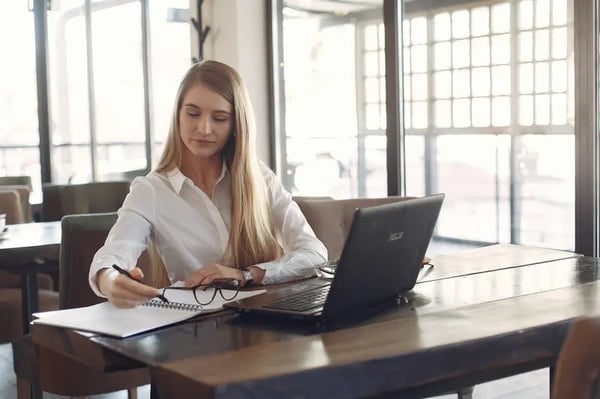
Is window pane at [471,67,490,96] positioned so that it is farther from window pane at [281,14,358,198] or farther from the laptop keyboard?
the laptop keyboard

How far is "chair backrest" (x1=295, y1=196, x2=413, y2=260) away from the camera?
2850mm

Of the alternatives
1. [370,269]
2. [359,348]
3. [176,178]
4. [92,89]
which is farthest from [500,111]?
[92,89]

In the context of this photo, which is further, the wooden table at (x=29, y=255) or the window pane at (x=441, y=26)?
the window pane at (x=441, y=26)

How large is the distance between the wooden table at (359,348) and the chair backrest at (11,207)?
2.41m

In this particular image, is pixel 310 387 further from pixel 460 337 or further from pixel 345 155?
pixel 345 155

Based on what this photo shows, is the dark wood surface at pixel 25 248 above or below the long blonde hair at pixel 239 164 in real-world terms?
below

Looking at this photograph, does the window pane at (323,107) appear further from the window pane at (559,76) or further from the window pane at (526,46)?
the window pane at (559,76)

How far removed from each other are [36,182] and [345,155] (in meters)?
2.84

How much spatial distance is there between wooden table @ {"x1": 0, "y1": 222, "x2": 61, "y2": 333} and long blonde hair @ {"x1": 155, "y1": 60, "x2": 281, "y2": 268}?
827 millimetres

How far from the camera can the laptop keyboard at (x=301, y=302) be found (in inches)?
60.9

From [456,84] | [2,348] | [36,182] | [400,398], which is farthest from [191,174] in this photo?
[36,182]

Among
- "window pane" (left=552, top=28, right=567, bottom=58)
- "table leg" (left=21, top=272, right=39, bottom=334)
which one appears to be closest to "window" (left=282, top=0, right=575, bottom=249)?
"window pane" (left=552, top=28, right=567, bottom=58)

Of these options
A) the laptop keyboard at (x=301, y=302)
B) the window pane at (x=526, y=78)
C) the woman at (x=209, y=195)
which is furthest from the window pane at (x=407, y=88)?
the laptop keyboard at (x=301, y=302)

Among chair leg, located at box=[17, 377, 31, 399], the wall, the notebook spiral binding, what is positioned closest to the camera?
the notebook spiral binding
